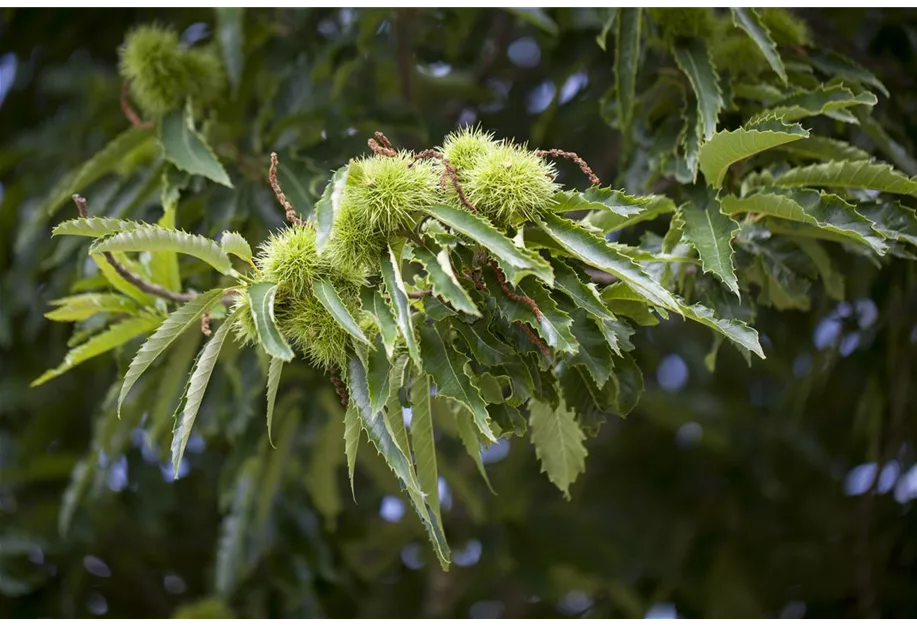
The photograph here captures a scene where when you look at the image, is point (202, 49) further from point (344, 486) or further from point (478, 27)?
point (344, 486)

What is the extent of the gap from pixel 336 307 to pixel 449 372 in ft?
0.54

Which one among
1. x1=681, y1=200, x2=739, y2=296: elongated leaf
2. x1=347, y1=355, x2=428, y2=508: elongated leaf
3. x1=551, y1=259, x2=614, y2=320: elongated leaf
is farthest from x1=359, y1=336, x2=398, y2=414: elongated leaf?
x1=681, y1=200, x2=739, y2=296: elongated leaf

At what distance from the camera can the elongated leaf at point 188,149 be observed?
1.75 metres

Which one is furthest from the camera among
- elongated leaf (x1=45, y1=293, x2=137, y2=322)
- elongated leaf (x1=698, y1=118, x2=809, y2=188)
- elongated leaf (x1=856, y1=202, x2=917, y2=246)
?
elongated leaf (x1=45, y1=293, x2=137, y2=322)

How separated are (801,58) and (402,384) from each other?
41.4 inches

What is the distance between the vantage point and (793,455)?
353 centimetres

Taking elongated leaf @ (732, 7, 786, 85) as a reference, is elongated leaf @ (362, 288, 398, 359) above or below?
below

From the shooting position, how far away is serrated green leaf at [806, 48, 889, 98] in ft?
5.79

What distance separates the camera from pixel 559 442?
4.73ft

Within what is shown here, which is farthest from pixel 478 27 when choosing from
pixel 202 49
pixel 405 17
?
pixel 202 49

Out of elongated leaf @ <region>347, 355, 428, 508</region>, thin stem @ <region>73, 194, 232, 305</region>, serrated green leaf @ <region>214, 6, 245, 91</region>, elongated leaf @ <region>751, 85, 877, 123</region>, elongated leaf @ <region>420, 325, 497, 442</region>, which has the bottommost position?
thin stem @ <region>73, 194, 232, 305</region>

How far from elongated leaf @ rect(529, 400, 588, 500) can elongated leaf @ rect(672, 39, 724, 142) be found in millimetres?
463

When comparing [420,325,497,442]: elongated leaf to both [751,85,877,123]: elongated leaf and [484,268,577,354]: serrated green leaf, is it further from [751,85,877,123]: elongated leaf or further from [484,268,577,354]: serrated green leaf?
[751,85,877,123]: elongated leaf

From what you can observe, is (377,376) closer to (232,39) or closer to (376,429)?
(376,429)
